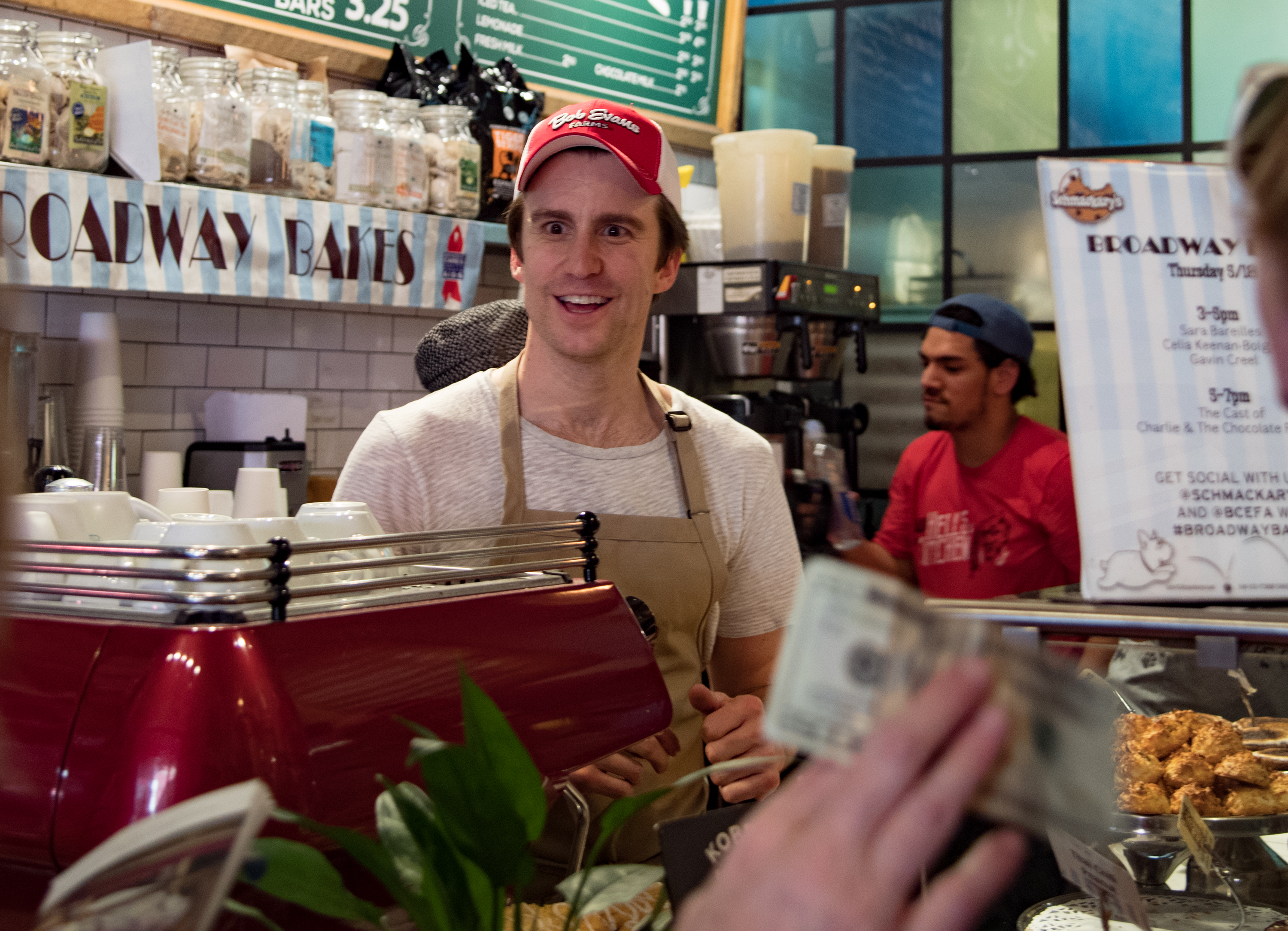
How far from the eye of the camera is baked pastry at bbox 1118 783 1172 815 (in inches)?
55.9

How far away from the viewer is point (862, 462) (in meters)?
5.36

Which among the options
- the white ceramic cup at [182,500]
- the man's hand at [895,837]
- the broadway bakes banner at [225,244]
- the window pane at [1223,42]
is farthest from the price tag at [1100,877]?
the window pane at [1223,42]

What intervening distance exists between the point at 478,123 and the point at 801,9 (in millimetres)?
2505

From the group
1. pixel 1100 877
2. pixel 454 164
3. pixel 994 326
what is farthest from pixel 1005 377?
pixel 1100 877

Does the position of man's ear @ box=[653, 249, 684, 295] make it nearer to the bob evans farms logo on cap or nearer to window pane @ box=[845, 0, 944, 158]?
the bob evans farms logo on cap

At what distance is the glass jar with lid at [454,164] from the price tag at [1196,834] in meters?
2.40

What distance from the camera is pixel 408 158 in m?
3.03

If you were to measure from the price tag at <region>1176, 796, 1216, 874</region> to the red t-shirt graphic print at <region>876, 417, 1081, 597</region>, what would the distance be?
189cm

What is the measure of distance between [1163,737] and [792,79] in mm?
4214

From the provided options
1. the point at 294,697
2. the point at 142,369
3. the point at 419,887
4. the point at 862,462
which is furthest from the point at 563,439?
the point at 862,462

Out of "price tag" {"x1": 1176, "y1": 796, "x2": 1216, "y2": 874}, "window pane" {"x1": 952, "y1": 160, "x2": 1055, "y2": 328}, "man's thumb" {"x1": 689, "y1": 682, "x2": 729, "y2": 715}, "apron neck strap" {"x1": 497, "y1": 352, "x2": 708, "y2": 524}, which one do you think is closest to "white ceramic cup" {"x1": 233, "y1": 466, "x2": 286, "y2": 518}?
"apron neck strap" {"x1": 497, "y1": 352, "x2": 708, "y2": 524}

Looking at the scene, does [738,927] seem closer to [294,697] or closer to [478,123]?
[294,697]

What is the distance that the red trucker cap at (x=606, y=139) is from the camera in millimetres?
1713

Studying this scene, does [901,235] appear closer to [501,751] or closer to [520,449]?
[520,449]
